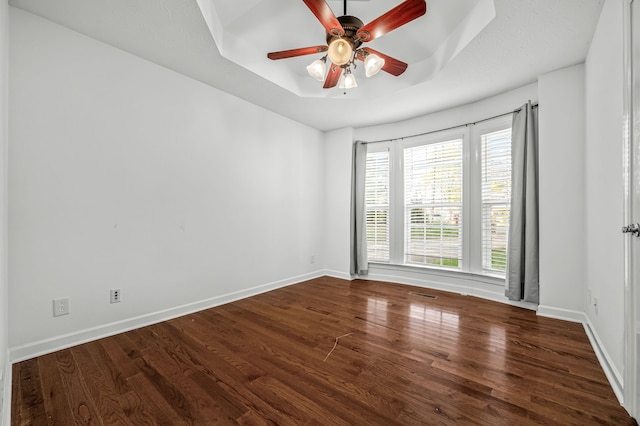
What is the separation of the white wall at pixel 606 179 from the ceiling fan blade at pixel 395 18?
1250 millimetres

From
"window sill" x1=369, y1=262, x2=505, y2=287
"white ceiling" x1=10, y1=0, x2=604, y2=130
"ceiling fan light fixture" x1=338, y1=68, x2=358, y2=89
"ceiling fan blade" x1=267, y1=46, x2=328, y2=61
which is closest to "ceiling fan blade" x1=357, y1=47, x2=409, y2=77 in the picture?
"ceiling fan light fixture" x1=338, y1=68, x2=358, y2=89

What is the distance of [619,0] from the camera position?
1.68m

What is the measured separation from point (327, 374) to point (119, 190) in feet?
7.81

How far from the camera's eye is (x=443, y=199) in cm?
399

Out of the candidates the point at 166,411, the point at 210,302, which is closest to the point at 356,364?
the point at 166,411

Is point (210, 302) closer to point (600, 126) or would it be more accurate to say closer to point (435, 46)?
point (435, 46)

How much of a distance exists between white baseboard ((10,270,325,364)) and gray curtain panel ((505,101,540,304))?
3.20 metres

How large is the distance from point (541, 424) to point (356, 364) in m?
1.05

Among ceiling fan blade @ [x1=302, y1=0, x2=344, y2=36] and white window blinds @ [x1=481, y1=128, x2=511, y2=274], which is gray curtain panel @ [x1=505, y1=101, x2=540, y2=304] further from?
ceiling fan blade @ [x1=302, y1=0, x2=344, y2=36]

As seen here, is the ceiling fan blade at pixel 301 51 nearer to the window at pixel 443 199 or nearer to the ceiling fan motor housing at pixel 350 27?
the ceiling fan motor housing at pixel 350 27

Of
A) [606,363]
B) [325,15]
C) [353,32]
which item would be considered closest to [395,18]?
[353,32]

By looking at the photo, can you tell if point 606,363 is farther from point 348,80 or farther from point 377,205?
point 377,205

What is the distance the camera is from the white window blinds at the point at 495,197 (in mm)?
3412

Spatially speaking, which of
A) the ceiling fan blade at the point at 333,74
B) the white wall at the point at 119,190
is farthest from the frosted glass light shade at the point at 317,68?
the white wall at the point at 119,190
